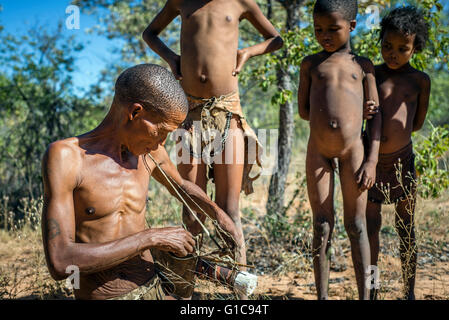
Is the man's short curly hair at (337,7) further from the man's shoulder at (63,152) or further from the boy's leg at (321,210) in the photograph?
the man's shoulder at (63,152)

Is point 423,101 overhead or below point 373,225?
overhead

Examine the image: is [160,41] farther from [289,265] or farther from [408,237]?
[408,237]

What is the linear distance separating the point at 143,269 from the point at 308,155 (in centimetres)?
148

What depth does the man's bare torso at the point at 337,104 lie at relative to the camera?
2.83 m

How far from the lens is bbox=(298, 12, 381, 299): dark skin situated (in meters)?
2.81

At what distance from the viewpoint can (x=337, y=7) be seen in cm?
280

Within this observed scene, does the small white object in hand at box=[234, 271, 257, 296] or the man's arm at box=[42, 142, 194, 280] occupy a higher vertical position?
the man's arm at box=[42, 142, 194, 280]

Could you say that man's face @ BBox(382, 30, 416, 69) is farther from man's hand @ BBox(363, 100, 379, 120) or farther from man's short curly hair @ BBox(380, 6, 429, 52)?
man's hand @ BBox(363, 100, 379, 120)

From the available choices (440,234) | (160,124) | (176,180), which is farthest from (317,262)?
(440,234)

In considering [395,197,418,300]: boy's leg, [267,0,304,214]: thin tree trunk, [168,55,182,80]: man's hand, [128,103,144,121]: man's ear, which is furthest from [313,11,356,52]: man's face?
[267,0,304,214]: thin tree trunk

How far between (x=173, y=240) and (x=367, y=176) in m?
1.49

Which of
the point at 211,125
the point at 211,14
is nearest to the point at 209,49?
the point at 211,14
